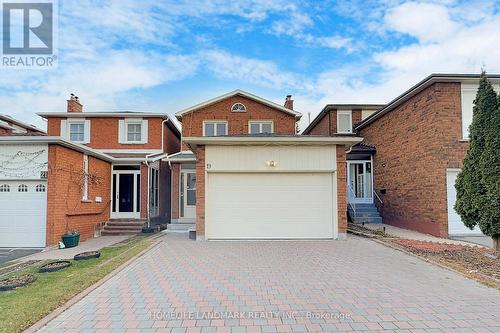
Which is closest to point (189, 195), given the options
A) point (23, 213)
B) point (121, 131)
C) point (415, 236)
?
point (121, 131)

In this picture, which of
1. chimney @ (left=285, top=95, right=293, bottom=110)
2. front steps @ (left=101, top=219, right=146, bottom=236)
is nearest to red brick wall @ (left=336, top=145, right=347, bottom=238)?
front steps @ (left=101, top=219, right=146, bottom=236)

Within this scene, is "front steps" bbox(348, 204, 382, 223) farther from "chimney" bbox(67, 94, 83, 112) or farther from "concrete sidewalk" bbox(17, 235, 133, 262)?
"chimney" bbox(67, 94, 83, 112)

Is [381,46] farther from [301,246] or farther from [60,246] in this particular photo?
[60,246]

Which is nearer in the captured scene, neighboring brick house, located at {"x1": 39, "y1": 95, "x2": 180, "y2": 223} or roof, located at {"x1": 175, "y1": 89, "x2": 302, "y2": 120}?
neighboring brick house, located at {"x1": 39, "y1": 95, "x2": 180, "y2": 223}

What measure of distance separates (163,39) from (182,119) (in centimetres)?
598

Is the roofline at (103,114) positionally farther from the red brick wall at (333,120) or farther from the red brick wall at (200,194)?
the red brick wall at (333,120)

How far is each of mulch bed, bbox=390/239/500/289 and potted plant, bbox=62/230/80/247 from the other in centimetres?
1142

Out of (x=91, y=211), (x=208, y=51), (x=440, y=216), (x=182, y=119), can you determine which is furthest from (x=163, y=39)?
(x=440, y=216)

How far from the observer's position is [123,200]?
56.0ft

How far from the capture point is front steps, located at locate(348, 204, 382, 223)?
54.3ft

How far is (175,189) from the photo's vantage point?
16938 mm

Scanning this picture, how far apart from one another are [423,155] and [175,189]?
12.1 m

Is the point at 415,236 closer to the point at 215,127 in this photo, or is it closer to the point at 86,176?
the point at 215,127

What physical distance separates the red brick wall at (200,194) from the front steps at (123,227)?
5421 millimetres
